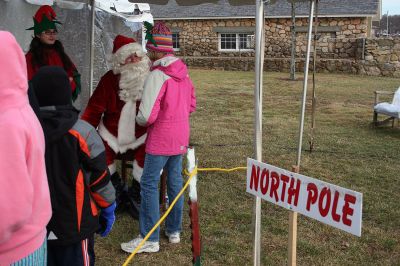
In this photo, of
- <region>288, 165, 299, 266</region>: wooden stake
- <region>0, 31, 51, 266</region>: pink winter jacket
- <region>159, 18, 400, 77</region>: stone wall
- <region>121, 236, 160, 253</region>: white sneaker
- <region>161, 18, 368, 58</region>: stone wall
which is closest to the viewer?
<region>0, 31, 51, 266</region>: pink winter jacket

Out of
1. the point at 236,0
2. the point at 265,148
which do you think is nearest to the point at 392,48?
the point at 265,148

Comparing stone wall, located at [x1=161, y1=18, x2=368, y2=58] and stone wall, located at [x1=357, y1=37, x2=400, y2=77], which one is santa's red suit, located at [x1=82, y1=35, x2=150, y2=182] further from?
stone wall, located at [x1=161, y1=18, x2=368, y2=58]

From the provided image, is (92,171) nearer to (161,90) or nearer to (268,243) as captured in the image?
(161,90)

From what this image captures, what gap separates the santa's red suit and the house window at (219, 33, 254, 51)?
23501 mm

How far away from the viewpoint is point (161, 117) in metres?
3.67

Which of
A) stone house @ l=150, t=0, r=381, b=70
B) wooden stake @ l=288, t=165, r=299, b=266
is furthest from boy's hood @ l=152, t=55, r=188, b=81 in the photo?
stone house @ l=150, t=0, r=381, b=70

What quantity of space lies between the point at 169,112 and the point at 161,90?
191 mm

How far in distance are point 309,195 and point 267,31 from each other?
2519 cm

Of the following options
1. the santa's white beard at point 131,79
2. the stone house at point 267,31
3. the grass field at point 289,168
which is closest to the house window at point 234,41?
the stone house at point 267,31

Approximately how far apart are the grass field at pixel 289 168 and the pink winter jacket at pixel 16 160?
2.10 metres

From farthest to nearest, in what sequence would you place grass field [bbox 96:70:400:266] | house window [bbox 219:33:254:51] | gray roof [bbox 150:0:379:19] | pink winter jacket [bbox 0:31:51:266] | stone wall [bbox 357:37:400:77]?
house window [bbox 219:33:254:51]
gray roof [bbox 150:0:379:19]
stone wall [bbox 357:37:400:77]
grass field [bbox 96:70:400:266]
pink winter jacket [bbox 0:31:51:266]

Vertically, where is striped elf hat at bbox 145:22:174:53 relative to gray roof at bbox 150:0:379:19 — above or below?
below

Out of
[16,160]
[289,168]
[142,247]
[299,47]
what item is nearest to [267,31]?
[299,47]

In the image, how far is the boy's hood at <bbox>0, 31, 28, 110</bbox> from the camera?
1643mm
